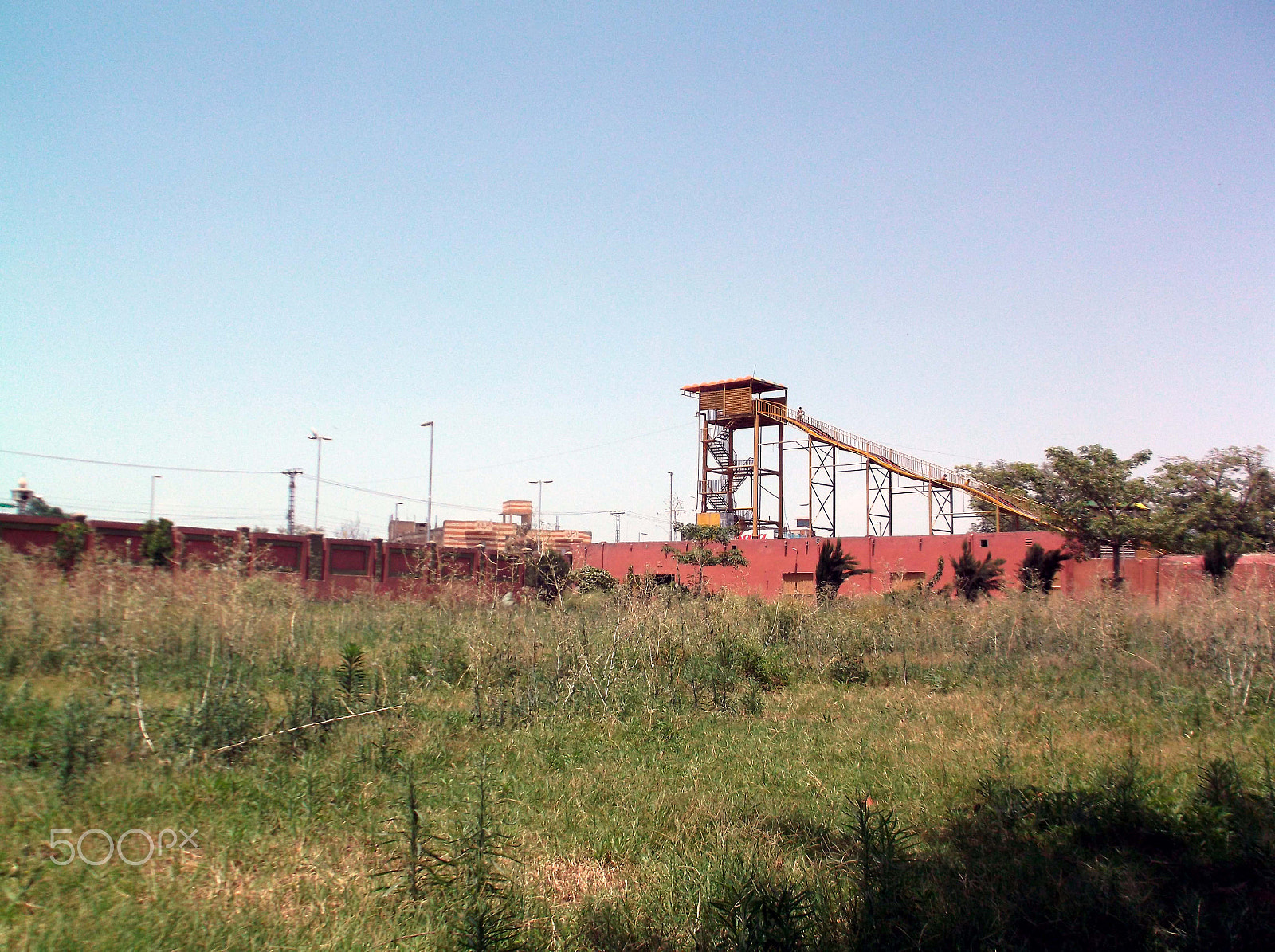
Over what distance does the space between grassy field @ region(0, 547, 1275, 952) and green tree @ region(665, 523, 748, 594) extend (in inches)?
711

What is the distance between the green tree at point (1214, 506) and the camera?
1066 inches

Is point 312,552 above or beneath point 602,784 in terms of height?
above

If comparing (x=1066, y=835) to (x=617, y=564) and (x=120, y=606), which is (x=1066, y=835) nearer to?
(x=120, y=606)

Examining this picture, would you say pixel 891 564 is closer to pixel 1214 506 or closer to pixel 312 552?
pixel 1214 506

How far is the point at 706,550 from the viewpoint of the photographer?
108 feet

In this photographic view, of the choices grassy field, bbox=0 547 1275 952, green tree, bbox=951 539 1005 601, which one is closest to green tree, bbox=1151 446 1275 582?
green tree, bbox=951 539 1005 601

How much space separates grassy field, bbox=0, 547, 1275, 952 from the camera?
386 cm

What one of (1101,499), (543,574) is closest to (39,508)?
(543,574)

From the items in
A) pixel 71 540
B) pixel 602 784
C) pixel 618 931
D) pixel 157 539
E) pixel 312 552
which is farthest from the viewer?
pixel 312 552

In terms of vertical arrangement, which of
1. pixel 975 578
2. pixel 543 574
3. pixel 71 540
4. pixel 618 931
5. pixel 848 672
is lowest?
pixel 618 931

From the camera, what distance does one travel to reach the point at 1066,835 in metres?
5.00

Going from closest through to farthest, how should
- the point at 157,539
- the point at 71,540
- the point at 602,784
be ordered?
the point at 602,784 < the point at 71,540 < the point at 157,539

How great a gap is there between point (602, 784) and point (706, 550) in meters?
27.0

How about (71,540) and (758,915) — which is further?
(71,540)
